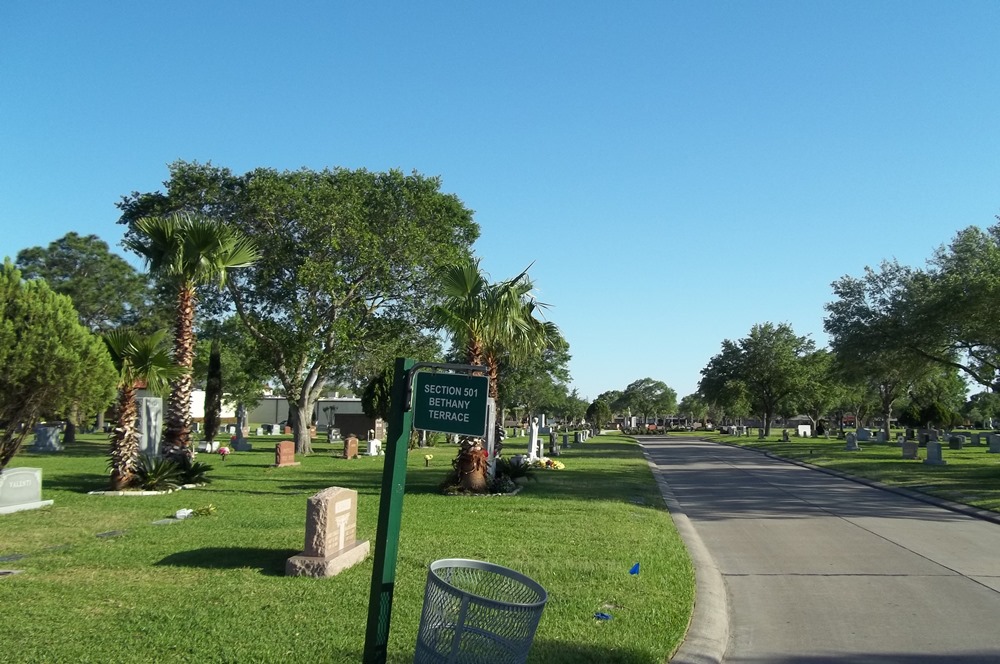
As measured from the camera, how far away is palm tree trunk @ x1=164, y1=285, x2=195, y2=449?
17797mm

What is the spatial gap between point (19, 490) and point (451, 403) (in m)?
12.2

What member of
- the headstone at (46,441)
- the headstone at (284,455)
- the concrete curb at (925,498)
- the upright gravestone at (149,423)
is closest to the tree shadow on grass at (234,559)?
the upright gravestone at (149,423)

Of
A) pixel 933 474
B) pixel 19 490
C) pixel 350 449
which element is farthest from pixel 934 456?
pixel 19 490

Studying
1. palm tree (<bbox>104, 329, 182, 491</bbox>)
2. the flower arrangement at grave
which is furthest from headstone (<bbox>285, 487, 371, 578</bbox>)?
the flower arrangement at grave

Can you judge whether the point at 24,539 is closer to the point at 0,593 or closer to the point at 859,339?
the point at 0,593

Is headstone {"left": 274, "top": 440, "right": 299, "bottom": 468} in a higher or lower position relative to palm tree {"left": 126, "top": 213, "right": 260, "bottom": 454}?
lower

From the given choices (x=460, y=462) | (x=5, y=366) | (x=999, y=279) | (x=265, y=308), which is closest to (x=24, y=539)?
(x=5, y=366)

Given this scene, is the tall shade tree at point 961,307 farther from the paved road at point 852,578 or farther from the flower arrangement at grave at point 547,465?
the flower arrangement at grave at point 547,465

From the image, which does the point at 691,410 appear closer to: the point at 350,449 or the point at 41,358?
the point at 350,449

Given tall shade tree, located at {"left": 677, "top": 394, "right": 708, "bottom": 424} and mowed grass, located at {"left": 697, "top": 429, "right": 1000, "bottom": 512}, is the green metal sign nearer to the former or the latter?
mowed grass, located at {"left": 697, "top": 429, "right": 1000, "bottom": 512}

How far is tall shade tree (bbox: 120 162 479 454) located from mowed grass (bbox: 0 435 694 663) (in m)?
15.7

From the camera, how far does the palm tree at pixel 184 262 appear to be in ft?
56.6

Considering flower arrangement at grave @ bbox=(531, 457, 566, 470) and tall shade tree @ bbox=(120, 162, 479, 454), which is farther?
tall shade tree @ bbox=(120, 162, 479, 454)

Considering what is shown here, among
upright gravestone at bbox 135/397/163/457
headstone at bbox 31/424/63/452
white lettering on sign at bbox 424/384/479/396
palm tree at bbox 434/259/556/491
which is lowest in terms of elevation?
headstone at bbox 31/424/63/452
